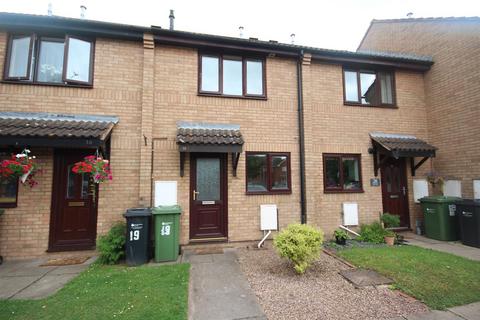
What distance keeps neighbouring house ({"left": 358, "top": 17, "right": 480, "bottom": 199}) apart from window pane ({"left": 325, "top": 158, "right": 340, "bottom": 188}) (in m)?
3.83

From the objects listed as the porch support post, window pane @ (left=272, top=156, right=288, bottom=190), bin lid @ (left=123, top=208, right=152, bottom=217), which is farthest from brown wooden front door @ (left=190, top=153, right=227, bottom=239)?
window pane @ (left=272, top=156, right=288, bottom=190)

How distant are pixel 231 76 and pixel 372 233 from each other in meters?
6.34

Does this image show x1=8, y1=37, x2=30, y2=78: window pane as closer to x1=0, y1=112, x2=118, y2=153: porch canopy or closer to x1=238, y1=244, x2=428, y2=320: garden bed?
x1=0, y1=112, x2=118, y2=153: porch canopy

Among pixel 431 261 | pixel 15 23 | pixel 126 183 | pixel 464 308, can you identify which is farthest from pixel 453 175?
pixel 15 23

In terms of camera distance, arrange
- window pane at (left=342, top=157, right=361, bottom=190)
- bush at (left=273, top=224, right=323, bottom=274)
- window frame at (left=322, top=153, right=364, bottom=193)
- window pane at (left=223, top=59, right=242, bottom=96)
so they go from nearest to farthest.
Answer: bush at (left=273, top=224, right=323, bottom=274) → window pane at (left=223, top=59, right=242, bottom=96) → window frame at (left=322, top=153, right=364, bottom=193) → window pane at (left=342, top=157, right=361, bottom=190)

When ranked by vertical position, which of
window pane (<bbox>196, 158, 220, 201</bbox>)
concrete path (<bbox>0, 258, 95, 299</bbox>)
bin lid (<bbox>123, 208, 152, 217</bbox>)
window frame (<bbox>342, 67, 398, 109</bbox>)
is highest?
window frame (<bbox>342, 67, 398, 109</bbox>)

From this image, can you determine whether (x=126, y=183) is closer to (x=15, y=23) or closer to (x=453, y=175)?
(x=15, y=23)

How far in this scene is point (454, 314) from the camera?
319 centimetres

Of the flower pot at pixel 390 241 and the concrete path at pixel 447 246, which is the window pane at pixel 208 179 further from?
the concrete path at pixel 447 246

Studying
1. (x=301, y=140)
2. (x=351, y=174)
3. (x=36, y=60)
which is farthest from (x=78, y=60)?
(x=351, y=174)

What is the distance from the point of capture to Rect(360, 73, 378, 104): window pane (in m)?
8.09

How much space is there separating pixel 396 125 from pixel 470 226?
11.9 feet

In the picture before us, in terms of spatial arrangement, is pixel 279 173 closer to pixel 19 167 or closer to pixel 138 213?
pixel 138 213

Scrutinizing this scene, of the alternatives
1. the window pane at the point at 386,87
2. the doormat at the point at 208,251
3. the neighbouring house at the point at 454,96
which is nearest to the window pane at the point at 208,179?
the doormat at the point at 208,251
